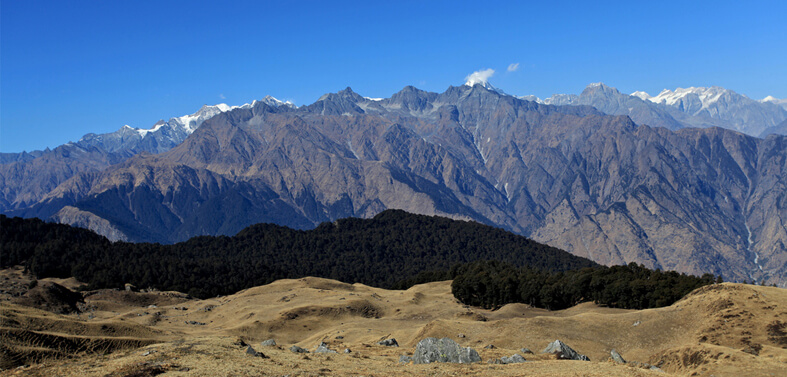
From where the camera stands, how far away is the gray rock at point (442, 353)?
128 feet

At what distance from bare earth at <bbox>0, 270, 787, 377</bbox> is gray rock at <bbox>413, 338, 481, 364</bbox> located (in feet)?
6.87

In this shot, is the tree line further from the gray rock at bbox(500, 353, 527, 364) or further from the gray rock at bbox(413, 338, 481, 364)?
the gray rock at bbox(413, 338, 481, 364)

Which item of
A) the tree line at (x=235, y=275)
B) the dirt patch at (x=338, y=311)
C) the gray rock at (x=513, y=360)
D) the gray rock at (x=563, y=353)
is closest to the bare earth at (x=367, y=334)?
the dirt patch at (x=338, y=311)

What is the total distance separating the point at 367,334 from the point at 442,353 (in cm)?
3243

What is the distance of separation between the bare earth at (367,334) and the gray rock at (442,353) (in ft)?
6.87

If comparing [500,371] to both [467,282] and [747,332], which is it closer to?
[747,332]

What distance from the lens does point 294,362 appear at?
118 feet

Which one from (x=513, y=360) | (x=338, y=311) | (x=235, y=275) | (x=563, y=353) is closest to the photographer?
(x=513, y=360)

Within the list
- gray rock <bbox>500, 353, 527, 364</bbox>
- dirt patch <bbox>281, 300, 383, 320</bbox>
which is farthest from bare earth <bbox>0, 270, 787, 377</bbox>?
gray rock <bbox>500, 353, 527, 364</bbox>

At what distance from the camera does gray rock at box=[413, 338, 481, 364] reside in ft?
128

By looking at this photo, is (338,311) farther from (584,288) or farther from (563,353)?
(563,353)

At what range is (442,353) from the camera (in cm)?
3956

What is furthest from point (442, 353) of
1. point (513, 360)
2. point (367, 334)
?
point (367, 334)

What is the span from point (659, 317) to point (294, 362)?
46.4 m
